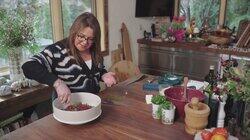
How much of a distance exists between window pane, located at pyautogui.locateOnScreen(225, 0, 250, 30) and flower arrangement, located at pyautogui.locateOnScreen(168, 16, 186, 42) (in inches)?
24.8

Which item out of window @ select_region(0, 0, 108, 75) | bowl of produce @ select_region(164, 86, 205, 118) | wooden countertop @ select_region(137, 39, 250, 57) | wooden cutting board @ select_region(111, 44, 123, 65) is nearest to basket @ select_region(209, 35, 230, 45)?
wooden countertop @ select_region(137, 39, 250, 57)

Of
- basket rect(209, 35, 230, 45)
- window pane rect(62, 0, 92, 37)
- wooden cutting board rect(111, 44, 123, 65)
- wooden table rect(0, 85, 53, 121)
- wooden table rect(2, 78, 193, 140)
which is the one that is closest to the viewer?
wooden table rect(2, 78, 193, 140)

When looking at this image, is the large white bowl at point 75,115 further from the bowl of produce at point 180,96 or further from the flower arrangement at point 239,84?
the flower arrangement at point 239,84

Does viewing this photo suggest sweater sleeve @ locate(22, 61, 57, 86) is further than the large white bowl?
Yes

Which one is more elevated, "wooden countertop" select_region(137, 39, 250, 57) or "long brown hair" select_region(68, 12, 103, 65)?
"long brown hair" select_region(68, 12, 103, 65)

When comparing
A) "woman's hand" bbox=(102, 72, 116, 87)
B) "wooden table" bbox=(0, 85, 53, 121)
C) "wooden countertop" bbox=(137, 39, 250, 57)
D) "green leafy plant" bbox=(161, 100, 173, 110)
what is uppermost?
"wooden countertop" bbox=(137, 39, 250, 57)

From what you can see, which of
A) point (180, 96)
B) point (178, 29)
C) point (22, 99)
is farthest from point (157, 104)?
point (178, 29)

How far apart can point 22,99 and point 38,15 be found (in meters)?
0.94

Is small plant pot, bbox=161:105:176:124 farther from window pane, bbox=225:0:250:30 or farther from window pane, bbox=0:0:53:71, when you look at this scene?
window pane, bbox=225:0:250:30

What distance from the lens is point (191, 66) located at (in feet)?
11.2

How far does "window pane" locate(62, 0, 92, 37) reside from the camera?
9.35 ft

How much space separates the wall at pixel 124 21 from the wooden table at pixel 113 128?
1.85 meters

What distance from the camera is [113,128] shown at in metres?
1.29

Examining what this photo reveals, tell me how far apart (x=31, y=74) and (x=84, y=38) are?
0.38 m
